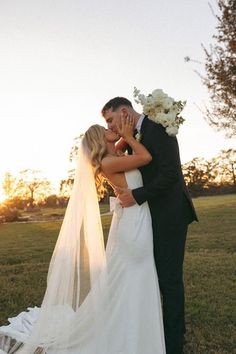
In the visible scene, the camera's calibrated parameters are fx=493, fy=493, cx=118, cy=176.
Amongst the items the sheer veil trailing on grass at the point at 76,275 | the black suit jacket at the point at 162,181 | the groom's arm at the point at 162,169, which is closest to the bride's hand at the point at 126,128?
the black suit jacket at the point at 162,181

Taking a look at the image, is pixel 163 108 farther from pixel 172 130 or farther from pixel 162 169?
pixel 162 169

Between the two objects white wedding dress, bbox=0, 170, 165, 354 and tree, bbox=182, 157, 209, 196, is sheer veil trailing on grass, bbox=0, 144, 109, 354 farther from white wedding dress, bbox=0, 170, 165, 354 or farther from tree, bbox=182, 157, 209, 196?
tree, bbox=182, 157, 209, 196

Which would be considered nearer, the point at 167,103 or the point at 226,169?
the point at 167,103

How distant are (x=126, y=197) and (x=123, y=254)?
62 centimetres

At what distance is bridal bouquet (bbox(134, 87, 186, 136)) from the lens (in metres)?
5.09

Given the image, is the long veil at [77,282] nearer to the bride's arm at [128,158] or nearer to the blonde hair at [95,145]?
the blonde hair at [95,145]

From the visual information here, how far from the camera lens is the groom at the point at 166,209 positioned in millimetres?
5184

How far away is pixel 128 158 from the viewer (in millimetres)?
5238

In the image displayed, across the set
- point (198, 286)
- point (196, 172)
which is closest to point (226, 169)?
point (196, 172)

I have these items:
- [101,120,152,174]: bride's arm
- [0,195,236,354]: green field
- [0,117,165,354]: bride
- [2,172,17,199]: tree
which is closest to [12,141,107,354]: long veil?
[0,117,165,354]: bride

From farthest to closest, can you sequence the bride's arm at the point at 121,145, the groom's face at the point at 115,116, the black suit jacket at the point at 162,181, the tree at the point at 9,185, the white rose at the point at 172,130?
the tree at the point at 9,185, the bride's arm at the point at 121,145, the groom's face at the point at 115,116, the black suit jacket at the point at 162,181, the white rose at the point at 172,130

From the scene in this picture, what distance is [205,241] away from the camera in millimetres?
16312

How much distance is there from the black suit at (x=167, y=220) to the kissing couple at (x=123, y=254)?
11mm

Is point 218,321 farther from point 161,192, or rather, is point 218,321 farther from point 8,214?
point 8,214
